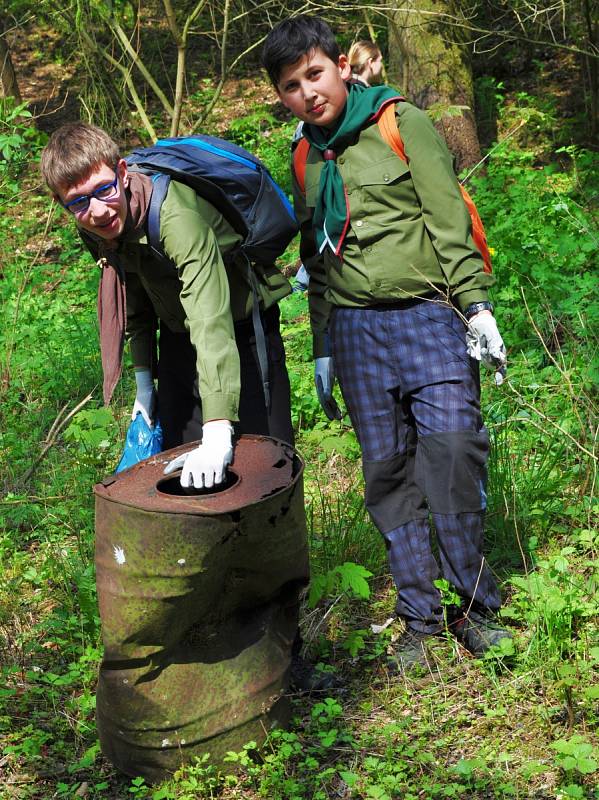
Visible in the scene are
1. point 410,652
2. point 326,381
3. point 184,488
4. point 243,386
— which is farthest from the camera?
point 326,381

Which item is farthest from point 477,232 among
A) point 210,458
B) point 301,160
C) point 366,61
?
point 366,61

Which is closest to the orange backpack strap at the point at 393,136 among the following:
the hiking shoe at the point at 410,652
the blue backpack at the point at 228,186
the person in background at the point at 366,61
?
the blue backpack at the point at 228,186

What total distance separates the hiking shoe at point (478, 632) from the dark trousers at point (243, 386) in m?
0.90

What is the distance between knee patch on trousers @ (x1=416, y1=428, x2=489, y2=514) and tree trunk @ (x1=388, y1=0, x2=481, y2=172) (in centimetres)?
503

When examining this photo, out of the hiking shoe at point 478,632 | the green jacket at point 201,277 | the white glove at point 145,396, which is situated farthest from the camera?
the white glove at point 145,396

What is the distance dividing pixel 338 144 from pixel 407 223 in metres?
0.35

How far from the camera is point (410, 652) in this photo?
10.5ft

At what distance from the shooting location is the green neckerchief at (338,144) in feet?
9.47

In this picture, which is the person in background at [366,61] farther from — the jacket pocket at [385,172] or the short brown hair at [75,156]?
the short brown hair at [75,156]

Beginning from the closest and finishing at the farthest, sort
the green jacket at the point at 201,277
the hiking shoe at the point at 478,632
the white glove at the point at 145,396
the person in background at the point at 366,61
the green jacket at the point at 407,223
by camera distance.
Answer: the green jacket at the point at 201,277 < the green jacket at the point at 407,223 < the hiking shoe at the point at 478,632 < the white glove at the point at 145,396 < the person in background at the point at 366,61

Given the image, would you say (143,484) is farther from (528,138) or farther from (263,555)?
(528,138)

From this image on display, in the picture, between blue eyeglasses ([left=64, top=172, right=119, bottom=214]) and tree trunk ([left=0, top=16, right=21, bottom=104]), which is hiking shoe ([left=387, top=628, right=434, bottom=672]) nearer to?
blue eyeglasses ([left=64, top=172, right=119, bottom=214])

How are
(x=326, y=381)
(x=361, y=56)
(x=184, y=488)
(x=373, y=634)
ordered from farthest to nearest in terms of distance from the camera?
(x=361, y=56) < (x=373, y=634) < (x=326, y=381) < (x=184, y=488)

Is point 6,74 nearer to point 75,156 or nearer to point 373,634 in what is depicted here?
point 75,156
